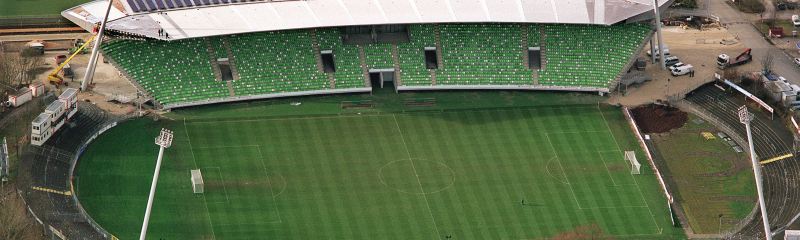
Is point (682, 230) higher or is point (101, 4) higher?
point (101, 4)

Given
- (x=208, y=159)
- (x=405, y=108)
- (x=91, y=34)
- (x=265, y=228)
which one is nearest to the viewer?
(x=265, y=228)

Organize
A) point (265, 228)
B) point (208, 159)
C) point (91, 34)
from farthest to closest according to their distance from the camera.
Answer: point (91, 34)
point (208, 159)
point (265, 228)

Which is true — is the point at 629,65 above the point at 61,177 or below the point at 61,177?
below

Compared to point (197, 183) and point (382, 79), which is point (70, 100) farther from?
point (382, 79)

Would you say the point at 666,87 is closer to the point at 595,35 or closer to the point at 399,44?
the point at 595,35

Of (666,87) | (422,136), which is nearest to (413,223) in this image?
(422,136)

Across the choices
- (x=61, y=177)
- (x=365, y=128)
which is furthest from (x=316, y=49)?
(x=61, y=177)

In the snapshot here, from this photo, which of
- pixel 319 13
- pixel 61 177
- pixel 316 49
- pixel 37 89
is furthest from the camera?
pixel 316 49
